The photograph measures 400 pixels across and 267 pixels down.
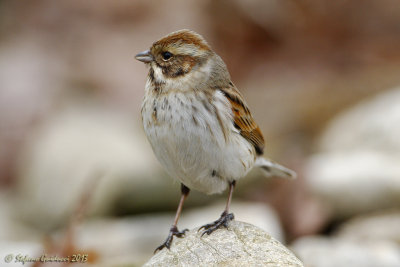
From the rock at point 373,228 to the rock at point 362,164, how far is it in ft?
0.51

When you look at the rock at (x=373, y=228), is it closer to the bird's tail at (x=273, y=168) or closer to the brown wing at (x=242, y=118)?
the bird's tail at (x=273, y=168)

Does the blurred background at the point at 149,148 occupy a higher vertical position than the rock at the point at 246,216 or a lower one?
higher

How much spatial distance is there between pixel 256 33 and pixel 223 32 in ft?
2.06

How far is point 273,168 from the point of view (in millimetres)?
6281

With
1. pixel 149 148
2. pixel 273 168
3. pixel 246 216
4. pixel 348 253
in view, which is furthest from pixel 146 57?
pixel 149 148

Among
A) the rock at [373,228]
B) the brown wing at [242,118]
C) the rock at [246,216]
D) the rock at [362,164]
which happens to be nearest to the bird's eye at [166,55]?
the brown wing at [242,118]

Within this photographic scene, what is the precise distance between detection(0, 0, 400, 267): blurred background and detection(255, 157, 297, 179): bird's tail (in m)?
0.73

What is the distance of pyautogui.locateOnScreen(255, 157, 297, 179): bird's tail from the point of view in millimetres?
6102

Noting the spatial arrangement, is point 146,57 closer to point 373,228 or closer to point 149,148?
point 373,228

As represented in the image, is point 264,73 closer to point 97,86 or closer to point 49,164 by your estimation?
point 97,86

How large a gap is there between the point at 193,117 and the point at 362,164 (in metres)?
3.38

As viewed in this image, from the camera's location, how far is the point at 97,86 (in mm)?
12430

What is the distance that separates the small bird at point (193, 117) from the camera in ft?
16.3

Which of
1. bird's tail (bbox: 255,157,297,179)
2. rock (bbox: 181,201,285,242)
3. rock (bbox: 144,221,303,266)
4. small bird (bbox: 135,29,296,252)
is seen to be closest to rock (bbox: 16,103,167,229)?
rock (bbox: 181,201,285,242)
